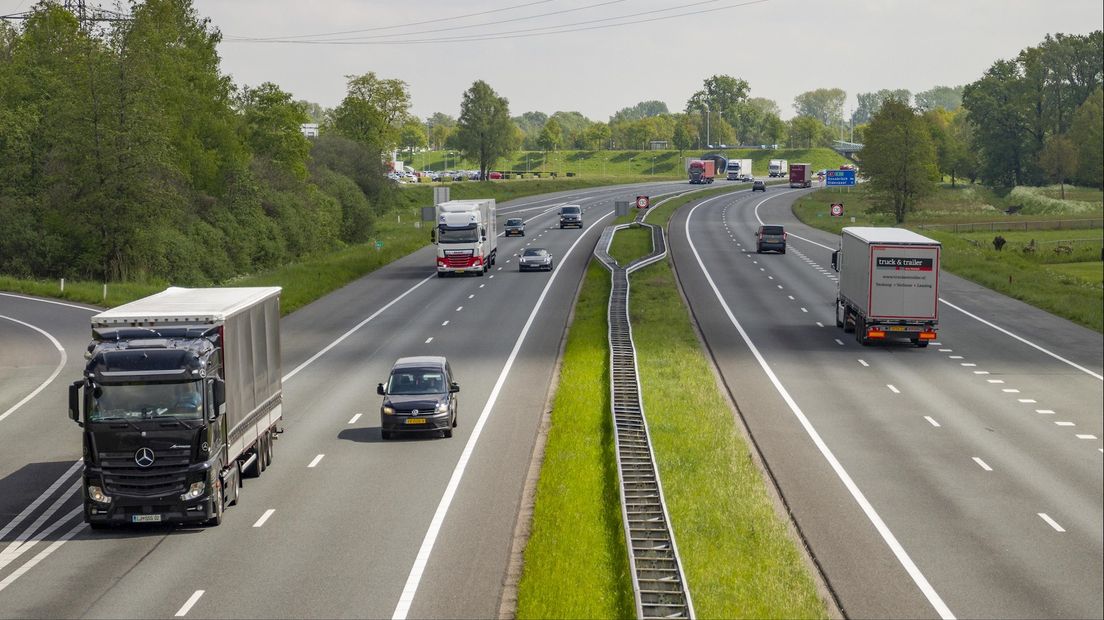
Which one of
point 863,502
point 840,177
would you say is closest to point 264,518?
point 863,502

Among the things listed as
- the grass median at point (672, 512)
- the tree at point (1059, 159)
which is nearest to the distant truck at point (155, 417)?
the grass median at point (672, 512)

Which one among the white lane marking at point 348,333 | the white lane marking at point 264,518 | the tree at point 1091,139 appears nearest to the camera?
the tree at point 1091,139

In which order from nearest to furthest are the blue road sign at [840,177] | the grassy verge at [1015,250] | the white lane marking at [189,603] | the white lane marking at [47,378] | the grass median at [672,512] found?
the grassy verge at [1015,250] < the white lane marking at [189,603] < the grass median at [672,512] < the white lane marking at [47,378] < the blue road sign at [840,177]

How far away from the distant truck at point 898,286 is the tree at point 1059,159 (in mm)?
41629

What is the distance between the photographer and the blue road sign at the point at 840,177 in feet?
468

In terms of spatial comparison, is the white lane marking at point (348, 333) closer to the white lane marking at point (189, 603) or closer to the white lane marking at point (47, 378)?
the white lane marking at point (47, 378)

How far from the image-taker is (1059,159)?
8.34 m

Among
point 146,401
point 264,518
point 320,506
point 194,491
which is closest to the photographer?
→ point 146,401

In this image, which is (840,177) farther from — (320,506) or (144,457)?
(144,457)

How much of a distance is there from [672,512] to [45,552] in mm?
13565

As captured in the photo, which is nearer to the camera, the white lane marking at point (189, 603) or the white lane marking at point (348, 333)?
the white lane marking at point (189, 603)

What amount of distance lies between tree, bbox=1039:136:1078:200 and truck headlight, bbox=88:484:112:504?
21.2m

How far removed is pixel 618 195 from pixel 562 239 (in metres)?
80.0

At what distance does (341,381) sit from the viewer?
153ft
